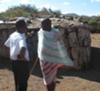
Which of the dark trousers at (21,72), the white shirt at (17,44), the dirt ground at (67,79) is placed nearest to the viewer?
the white shirt at (17,44)

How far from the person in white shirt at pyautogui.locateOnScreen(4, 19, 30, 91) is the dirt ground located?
2.09m

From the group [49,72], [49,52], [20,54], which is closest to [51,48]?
[49,52]

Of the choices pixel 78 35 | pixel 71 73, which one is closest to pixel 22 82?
pixel 71 73

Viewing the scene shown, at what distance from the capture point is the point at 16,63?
7.44 metres

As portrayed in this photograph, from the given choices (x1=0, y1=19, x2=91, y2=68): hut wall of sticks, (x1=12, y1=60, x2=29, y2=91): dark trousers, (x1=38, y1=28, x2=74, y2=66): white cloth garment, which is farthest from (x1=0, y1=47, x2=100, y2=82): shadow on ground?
(x1=12, y1=60, x2=29, y2=91): dark trousers

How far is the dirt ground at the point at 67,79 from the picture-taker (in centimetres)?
970

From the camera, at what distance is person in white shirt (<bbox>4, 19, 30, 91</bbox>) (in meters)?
7.30

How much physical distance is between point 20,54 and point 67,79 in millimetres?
3564

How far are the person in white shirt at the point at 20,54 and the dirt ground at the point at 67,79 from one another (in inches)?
82.1

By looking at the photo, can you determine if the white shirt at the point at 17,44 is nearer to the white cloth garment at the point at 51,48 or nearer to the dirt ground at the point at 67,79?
the white cloth garment at the point at 51,48

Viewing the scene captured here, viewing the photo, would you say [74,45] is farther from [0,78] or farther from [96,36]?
[96,36]

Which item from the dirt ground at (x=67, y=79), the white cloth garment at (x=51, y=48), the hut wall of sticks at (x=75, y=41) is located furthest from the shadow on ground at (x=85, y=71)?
the white cloth garment at (x=51, y=48)

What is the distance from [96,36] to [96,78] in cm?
715

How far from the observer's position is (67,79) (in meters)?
10.6
